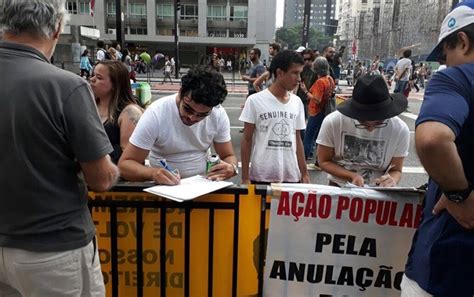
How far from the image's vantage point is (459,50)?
1590 mm

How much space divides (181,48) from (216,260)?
2549 inches

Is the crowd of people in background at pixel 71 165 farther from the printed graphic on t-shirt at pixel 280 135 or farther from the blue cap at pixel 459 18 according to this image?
the printed graphic on t-shirt at pixel 280 135

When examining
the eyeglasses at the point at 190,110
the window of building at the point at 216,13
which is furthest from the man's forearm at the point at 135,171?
the window of building at the point at 216,13

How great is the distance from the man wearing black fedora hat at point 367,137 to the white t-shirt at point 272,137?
0.60 metres

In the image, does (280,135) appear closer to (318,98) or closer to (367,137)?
(367,137)

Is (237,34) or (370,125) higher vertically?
(237,34)

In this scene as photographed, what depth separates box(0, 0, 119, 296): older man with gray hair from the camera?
161cm

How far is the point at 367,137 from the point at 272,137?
0.94 meters

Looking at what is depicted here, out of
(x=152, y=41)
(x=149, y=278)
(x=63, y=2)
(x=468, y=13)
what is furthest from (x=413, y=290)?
(x=152, y=41)

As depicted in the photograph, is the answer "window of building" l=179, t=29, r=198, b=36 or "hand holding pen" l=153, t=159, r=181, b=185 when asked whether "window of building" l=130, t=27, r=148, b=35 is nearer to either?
"window of building" l=179, t=29, r=198, b=36

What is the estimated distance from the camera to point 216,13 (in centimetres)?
6203

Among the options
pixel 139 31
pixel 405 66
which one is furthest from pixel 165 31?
pixel 405 66

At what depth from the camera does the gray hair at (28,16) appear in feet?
5.32

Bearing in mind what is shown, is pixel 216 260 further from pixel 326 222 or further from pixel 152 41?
pixel 152 41
